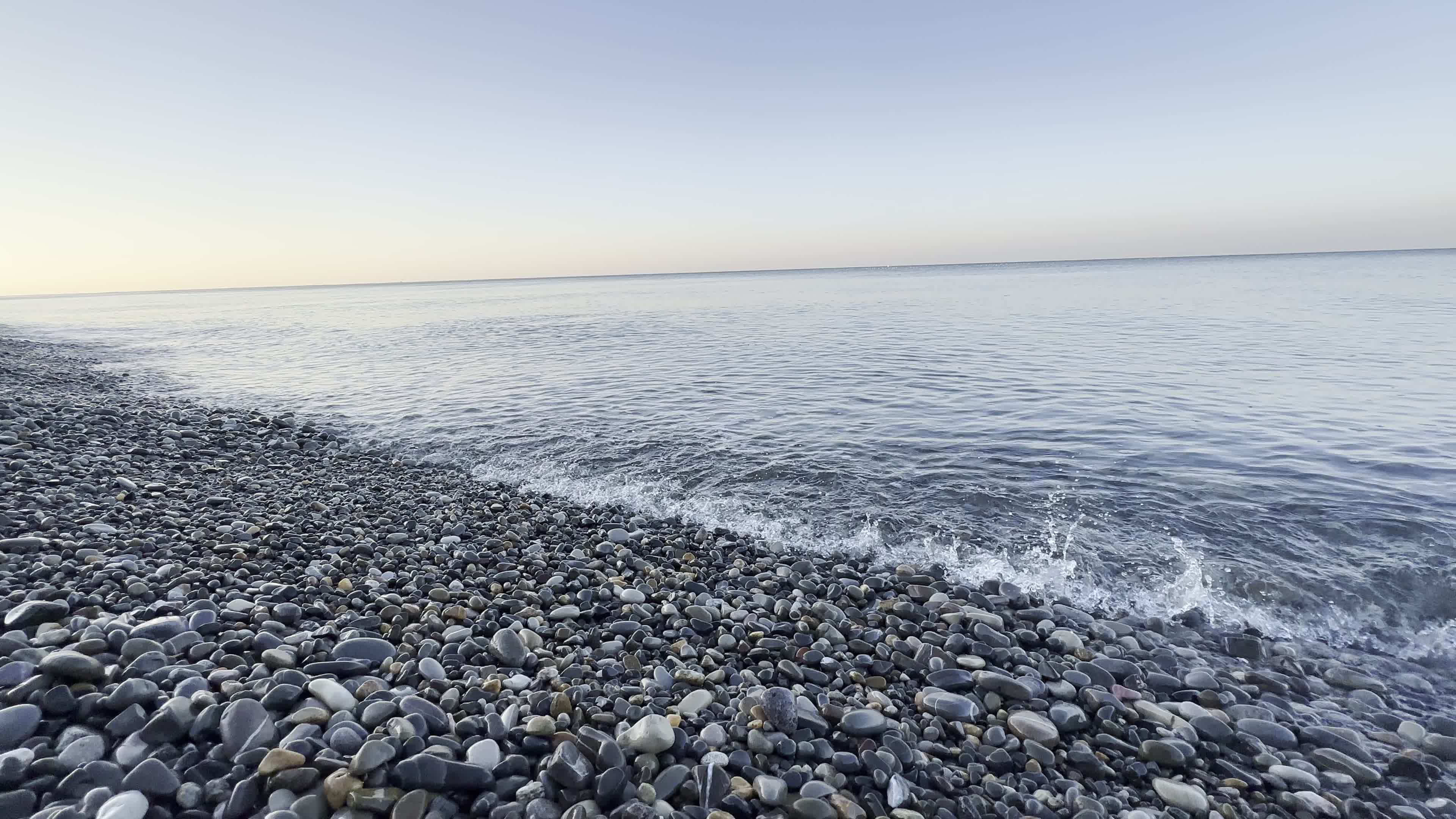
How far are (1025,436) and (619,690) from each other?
1019 centimetres

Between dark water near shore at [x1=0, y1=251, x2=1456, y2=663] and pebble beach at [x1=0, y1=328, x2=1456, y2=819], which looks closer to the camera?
pebble beach at [x1=0, y1=328, x2=1456, y2=819]

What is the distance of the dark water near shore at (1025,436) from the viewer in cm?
717

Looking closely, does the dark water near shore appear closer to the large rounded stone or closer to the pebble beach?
the pebble beach

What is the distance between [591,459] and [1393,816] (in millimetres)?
10143

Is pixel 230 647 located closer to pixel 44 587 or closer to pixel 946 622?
pixel 44 587

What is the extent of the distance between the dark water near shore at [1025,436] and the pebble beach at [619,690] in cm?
121

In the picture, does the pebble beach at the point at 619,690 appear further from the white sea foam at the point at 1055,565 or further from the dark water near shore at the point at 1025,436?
the dark water near shore at the point at 1025,436

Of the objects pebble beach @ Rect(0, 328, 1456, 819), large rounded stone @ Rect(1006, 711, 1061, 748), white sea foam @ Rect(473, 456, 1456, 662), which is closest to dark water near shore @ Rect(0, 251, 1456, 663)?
white sea foam @ Rect(473, 456, 1456, 662)

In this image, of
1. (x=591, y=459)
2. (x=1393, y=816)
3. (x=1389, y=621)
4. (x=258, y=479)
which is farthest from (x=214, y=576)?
(x=1389, y=621)

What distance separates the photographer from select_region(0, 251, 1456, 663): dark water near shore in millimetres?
7168

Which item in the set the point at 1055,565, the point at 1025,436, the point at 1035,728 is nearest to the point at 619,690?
the point at 1035,728

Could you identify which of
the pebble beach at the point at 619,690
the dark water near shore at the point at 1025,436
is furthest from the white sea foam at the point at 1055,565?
the pebble beach at the point at 619,690

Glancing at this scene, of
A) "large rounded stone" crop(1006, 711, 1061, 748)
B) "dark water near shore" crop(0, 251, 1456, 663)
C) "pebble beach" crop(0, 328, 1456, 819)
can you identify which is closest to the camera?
"pebble beach" crop(0, 328, 1456, 819)

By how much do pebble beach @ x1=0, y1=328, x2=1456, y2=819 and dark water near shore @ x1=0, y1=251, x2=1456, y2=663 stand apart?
1208mm
